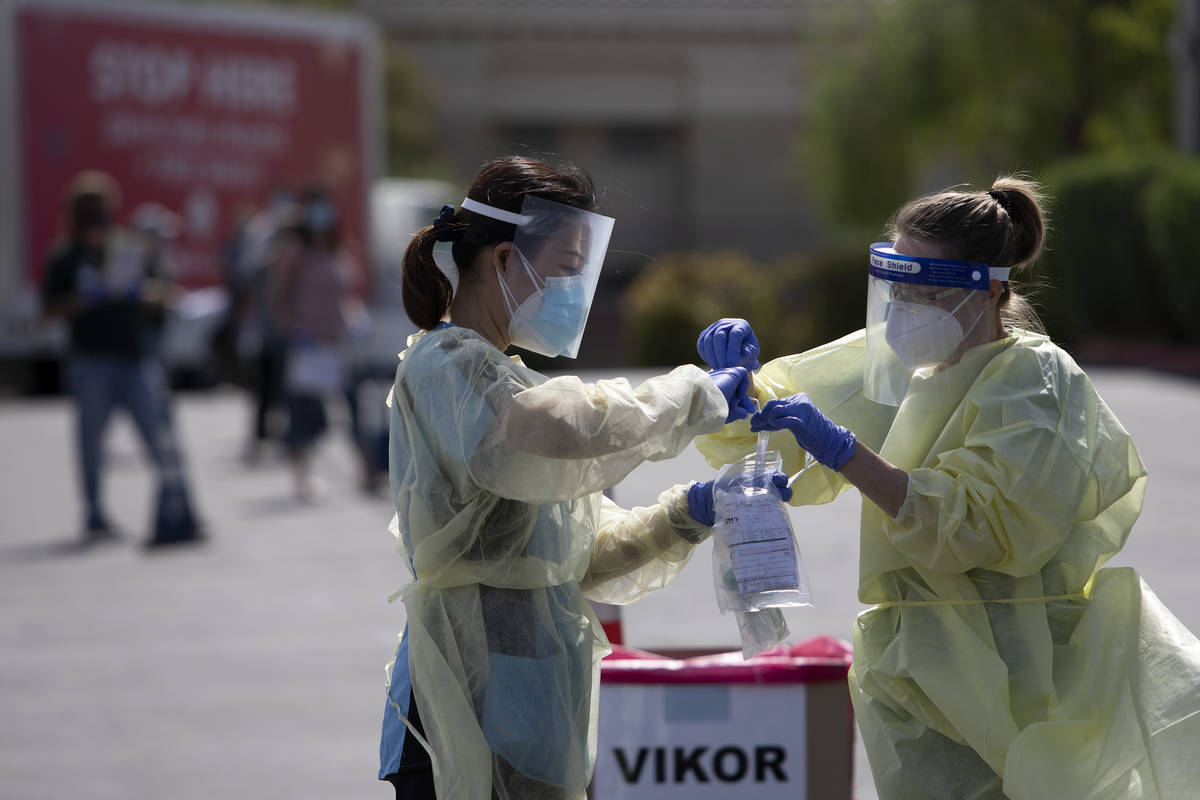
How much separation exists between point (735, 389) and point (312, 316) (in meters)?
7.28

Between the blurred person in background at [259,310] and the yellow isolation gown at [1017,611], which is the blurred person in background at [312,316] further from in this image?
the yellow isolation gown at [1017,611]

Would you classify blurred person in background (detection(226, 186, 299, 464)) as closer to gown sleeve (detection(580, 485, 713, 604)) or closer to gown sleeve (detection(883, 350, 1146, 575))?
gown sleeve (detection(580, 485, 713, 604))

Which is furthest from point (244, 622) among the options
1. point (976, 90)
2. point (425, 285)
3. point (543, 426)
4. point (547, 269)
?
point (976, 90)

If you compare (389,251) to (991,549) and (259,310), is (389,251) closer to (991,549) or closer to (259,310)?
(259,310)

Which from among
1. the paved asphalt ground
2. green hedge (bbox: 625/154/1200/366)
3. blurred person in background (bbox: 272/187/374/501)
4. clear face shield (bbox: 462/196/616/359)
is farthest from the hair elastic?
green hedge (bbox: 625/154/1200/366)

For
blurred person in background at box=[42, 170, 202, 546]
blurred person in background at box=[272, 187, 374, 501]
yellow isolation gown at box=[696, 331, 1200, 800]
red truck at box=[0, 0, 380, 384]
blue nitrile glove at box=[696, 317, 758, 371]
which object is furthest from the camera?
red truck at box=[0, 0, 380, 384]

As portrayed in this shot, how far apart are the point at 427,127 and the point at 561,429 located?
30378 millimetres

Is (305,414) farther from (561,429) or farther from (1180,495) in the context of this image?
(561,429)

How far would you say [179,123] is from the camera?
15.6 meters

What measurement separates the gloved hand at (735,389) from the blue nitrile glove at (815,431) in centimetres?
7

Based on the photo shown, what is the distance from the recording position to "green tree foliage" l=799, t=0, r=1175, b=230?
18000 mm

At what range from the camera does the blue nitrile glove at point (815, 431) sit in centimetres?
254

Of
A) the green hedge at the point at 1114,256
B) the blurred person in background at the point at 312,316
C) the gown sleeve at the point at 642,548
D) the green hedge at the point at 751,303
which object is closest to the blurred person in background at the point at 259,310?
the blurred person in background at the point at 312,316

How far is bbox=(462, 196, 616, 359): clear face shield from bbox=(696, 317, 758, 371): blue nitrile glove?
26 cm
